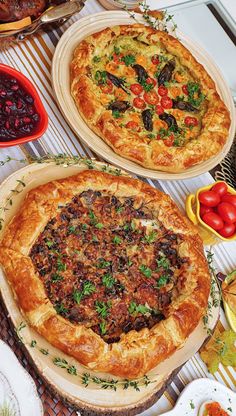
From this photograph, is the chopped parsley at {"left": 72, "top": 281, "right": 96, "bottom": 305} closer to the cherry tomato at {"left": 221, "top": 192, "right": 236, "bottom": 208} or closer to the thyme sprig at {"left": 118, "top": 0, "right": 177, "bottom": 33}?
the cherry tomato at {"left": 221, "top": 192, "right": 236, "bottom": 208}

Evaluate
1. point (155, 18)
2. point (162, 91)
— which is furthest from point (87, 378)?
point (155, 18)

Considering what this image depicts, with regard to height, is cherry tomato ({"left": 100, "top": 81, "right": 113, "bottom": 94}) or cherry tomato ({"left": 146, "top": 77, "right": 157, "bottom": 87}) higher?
cherry tomato ({"left": 100, "top": 81, "right": 113, "bottom": 94})

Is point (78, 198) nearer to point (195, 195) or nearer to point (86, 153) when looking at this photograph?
point (86, 153)

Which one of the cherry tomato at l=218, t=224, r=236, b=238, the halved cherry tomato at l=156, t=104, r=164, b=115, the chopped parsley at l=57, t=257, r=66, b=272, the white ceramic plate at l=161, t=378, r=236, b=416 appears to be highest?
Answer: the halved cherry tomato at l=156, t=104, r=164, b=115

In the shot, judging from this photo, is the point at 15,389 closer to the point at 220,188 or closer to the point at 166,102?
the point at 220,188

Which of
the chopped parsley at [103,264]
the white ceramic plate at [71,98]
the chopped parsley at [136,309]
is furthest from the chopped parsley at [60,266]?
the white ceramic plate at [71,98]

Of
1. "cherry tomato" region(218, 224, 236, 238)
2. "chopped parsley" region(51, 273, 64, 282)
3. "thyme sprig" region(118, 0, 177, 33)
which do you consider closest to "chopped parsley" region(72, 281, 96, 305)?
"chopped parsley" region(51, 273, 64, 282)

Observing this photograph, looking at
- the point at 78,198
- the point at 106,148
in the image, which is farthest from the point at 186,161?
the point at 78,198

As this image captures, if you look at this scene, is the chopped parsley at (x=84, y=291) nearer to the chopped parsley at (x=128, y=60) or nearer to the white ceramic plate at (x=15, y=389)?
the white ceramic plate at (x=15, y=389)
